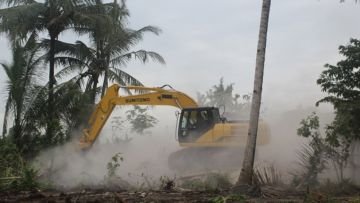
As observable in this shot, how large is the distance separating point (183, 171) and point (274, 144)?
4.52 m

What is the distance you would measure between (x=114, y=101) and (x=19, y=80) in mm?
5546

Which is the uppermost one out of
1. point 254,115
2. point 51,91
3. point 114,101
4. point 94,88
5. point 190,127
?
point 94,88

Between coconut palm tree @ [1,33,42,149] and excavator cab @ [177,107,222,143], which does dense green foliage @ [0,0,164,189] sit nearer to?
coconut palm tree @ [1,33,42,149]

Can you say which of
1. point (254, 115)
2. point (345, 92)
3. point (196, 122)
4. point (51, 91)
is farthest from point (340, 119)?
point (51, 91)

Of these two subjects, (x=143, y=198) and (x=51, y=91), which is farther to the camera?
(x=51, y=91)

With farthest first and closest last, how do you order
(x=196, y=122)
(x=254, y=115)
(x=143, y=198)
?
(x=196, y=122) < (x=254, y=115) < (x=143, y=198)

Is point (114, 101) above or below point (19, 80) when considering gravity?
below

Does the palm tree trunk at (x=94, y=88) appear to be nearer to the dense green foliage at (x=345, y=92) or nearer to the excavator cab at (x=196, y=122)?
the excavator cab at (x=196, y=122)

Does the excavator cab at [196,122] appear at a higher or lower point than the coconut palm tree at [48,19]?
lower

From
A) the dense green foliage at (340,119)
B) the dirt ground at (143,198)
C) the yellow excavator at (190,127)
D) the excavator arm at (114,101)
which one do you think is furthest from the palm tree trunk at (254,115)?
the excavator arm at (114,101)

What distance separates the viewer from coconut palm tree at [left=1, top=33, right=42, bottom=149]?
23.3m

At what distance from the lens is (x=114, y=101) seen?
21.1 metres

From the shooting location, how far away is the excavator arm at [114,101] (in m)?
20.8

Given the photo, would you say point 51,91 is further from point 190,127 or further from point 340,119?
point 340,119
